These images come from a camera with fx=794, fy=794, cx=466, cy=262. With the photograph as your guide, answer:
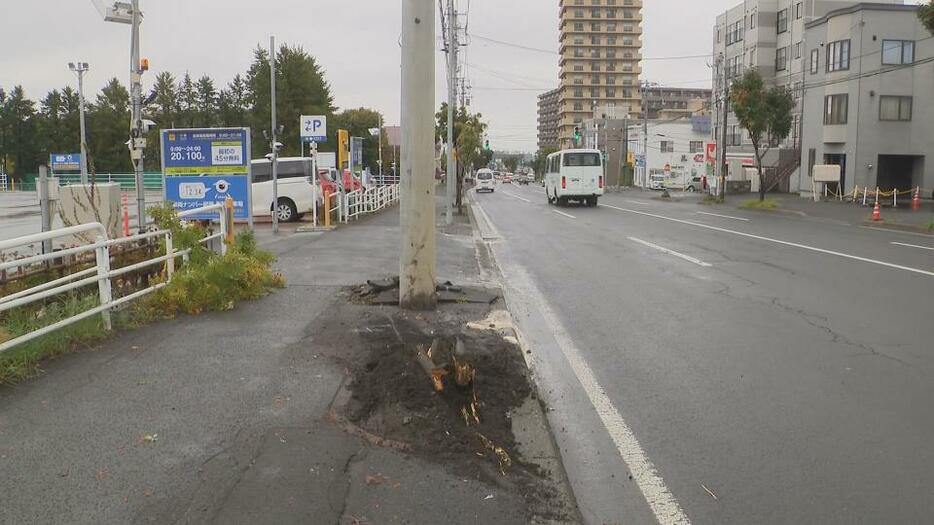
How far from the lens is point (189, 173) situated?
17.1 meters

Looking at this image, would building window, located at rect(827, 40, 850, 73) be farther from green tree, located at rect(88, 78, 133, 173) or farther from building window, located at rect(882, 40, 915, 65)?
green tree, located at rect(88, 78, 133, 173)

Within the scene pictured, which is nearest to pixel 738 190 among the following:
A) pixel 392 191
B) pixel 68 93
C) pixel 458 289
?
pixel 392 191

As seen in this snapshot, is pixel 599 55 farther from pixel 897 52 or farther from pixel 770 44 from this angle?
pixel 897 52

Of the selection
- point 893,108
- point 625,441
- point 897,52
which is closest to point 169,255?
point 625,441

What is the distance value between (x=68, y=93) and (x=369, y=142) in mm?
33746

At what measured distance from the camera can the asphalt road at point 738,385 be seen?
4.39 meters

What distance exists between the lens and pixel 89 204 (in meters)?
10.7

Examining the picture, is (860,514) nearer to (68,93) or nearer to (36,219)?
(36,219)

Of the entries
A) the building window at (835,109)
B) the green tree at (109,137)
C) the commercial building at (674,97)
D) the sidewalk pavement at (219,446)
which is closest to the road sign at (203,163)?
the sidewalk pavement at (219,446)

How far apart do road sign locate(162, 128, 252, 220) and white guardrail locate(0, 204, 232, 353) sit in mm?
7435

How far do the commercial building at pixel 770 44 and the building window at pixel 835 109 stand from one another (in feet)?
41.9

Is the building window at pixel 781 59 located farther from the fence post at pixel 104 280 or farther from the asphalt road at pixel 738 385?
the fence post at pixel 104 280

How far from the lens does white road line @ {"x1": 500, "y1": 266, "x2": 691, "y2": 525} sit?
13.8 feet

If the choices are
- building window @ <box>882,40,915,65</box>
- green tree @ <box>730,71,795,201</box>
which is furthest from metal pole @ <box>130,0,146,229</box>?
building window @ <box>882,40,915,65</box>
